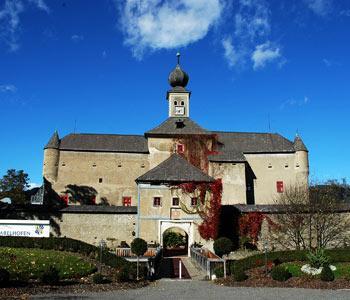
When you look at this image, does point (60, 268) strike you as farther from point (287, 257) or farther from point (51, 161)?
point (51, 161)

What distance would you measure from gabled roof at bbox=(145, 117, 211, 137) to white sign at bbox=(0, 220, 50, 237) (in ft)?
66.1

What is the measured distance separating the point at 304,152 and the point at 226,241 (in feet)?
74.0

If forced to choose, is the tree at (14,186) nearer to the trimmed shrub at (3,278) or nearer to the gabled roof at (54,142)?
the gabled roof at (54,142)

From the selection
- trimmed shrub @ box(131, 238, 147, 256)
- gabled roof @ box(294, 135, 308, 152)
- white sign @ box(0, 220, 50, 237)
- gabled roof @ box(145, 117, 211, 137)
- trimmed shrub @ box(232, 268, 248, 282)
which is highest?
gabled roof @ box(145, 117, 211, 137)

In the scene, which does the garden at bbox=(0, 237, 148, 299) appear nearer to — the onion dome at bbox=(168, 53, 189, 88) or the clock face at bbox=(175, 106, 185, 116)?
the clock face at bbox=(175, 106, 185, 116)

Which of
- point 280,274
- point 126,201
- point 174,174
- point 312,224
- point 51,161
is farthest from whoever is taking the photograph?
point 126,201

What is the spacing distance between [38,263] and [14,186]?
27.8m

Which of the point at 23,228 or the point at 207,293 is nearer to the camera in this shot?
the point at 207,293

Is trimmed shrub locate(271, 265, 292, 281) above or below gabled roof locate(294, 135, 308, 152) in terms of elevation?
below

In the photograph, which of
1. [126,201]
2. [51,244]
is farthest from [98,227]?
[126,201]

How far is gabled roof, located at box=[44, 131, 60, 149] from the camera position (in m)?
44.7

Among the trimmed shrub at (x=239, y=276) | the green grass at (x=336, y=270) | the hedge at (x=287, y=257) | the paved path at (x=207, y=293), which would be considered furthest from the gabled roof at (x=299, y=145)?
the paved path at (x=207, y=293)

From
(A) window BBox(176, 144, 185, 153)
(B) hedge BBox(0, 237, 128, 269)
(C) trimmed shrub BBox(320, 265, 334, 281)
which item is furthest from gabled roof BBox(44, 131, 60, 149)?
(C) trimmed shrub BBox(320, 265, 334, 281)

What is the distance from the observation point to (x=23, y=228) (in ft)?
81.6
